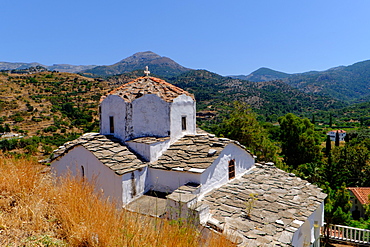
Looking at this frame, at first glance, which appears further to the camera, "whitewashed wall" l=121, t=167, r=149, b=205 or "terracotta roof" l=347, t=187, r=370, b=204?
"terracotta roof" l=347, t=187, r=370, b=204

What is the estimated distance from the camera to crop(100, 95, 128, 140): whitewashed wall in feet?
37.1

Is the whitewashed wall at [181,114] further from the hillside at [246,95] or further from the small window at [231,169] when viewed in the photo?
the hillside at [246,95]

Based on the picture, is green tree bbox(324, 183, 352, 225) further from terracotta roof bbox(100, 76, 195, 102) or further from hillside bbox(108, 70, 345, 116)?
hillside bbox(108, 70, 345, 116)

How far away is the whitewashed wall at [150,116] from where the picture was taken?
11.3 metres

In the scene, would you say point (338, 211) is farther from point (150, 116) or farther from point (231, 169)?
point (150, 116)

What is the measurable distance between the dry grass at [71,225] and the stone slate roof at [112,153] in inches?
159

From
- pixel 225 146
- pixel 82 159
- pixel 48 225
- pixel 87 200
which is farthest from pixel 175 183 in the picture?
pixel 48 225

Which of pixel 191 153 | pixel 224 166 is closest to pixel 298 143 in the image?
pixel 224 166

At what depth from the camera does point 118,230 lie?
3.80 metres

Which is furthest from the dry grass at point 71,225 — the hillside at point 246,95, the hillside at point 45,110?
the hillside at point 246,95

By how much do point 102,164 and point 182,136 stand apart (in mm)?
4128

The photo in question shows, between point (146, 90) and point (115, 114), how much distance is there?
6.23ft

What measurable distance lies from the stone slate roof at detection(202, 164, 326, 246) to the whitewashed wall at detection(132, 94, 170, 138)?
3774 mm

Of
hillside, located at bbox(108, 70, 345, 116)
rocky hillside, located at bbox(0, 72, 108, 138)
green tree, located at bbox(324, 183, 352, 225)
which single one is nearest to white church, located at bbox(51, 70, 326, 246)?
green tree, located at bbox(324, 183, 352, 225)
